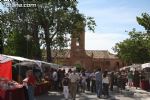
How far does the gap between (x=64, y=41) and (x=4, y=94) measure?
4312 cm

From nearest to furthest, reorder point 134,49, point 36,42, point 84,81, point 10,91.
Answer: point 10,91 < point 84,81 < point 36,42 < point 134,49

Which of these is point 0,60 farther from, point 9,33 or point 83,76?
point 9,33

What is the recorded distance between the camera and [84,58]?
114688 millimetres

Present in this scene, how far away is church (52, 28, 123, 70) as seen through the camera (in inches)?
4287

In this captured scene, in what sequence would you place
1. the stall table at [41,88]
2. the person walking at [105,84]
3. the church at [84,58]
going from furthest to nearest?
the church at [84,58] < the stall table at [41,88] < the person walking at [105,84]

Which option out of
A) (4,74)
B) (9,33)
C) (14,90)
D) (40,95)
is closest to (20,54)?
(9,33)

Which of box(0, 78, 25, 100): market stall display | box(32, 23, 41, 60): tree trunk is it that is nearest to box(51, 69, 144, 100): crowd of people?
box(0, 78, 25, 100): market stall display

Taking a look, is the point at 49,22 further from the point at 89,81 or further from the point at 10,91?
the point at 10,91

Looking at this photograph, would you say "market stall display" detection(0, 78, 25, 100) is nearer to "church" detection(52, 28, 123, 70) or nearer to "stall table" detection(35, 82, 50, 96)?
"stall table" detection(35, 82, 50, 96)

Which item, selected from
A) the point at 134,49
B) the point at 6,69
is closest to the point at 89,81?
the point at 6,69

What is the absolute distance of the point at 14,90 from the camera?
1867 centimetres

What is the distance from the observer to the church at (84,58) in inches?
4287

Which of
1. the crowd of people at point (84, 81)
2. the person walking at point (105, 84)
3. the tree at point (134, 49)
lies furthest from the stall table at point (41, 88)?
the tree at point (134, 49)

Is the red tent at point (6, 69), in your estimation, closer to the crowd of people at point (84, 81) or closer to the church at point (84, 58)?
the crowd of people at point (84, 81)
